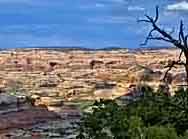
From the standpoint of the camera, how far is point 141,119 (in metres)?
10.1

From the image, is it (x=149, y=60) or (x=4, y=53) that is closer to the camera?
(x=149, y=60)

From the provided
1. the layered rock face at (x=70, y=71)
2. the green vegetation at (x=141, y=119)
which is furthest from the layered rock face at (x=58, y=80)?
the green vegetation at (x=141, y=119)

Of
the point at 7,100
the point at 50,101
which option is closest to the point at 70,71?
the point at 50,101

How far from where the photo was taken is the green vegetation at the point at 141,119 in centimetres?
910

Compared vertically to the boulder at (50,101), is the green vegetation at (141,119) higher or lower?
higher

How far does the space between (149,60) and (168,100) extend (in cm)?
6362

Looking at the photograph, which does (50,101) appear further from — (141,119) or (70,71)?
(141,119)

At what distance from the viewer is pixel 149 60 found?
243 ft

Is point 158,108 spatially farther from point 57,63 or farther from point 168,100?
point 57,63

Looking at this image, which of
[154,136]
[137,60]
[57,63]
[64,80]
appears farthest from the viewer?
[57,63]

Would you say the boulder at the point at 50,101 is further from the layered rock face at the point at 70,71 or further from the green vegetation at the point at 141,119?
the green vegetation at the point at 141,119

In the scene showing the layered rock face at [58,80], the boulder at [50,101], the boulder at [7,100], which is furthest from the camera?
the boulder at [50,101]

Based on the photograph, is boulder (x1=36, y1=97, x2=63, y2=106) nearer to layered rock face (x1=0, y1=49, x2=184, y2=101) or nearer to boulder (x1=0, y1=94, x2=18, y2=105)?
layered rock face (x1=0, y1=49, x2=184, y2=101)

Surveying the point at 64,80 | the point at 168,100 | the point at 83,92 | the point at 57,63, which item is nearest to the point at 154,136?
the point at 168,100
